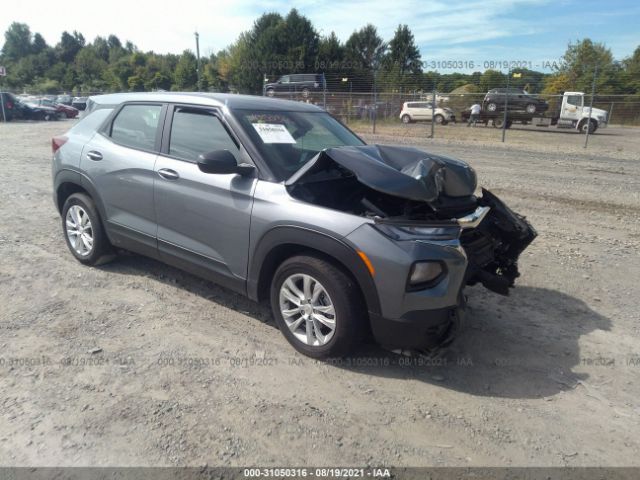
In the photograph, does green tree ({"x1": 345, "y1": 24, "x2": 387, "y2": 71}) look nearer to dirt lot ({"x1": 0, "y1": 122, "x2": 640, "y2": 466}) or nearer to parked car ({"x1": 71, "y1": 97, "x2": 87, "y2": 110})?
parked car ({"x1": 71, "y1": 97, "x2": 87, "y2": 110})

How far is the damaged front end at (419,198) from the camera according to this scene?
10.5 feet

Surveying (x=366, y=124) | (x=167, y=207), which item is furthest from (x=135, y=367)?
(x=366, y=124)

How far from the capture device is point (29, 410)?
286 cm

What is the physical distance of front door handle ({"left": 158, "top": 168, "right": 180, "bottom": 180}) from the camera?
157 inches

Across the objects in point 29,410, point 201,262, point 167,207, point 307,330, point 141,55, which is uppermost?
point 141,55

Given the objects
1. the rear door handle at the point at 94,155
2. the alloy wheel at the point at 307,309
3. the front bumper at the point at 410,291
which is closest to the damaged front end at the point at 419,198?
the front bumper at the point at 410,291

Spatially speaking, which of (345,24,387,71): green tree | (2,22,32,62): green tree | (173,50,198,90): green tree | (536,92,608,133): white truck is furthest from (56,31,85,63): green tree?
(536,92,608,133): white truck

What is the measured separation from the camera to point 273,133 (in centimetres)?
392

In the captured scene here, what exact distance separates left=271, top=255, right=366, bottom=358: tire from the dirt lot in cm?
16

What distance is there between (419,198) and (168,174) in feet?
6.94

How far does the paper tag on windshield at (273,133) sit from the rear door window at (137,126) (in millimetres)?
1062

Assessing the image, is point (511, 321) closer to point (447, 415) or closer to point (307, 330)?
point (447, 415)

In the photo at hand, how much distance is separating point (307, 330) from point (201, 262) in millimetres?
1119

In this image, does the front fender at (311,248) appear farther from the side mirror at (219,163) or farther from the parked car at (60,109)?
the parked car at (60,109)
